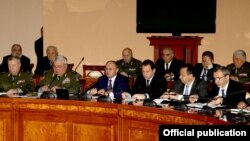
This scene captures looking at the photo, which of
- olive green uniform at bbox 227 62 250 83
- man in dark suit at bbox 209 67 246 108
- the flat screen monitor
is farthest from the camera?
the flat screen monitor

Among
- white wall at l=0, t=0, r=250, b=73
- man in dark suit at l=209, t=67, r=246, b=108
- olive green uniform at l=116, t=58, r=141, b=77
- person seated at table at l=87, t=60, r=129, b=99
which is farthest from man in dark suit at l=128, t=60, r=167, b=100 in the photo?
white wall at l=0, t=0, r=250, b=73

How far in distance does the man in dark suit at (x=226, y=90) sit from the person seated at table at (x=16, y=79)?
230cm

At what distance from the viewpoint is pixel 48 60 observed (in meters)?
9.34

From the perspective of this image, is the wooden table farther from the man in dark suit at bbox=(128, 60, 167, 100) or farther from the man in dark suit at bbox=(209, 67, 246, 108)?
the man in dark suit at bbox=(128, 60, 167, 100)

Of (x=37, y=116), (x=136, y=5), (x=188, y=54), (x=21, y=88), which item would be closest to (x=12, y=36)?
(x=136, y=5)

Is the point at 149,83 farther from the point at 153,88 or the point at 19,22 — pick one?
the point at 19,22

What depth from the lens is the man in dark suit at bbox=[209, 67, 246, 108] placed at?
5.86m

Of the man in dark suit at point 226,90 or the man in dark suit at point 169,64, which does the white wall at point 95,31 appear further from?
the man in dark suit at point 226,90

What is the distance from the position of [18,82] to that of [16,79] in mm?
52

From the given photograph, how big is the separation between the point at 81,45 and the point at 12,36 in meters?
2.25

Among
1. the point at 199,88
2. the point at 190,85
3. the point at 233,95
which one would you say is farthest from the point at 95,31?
the point at 233,95

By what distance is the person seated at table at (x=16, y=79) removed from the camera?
7.12 meters

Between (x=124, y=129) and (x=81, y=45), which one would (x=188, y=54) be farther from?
(x=124, y=129)

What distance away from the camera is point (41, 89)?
7.07m
